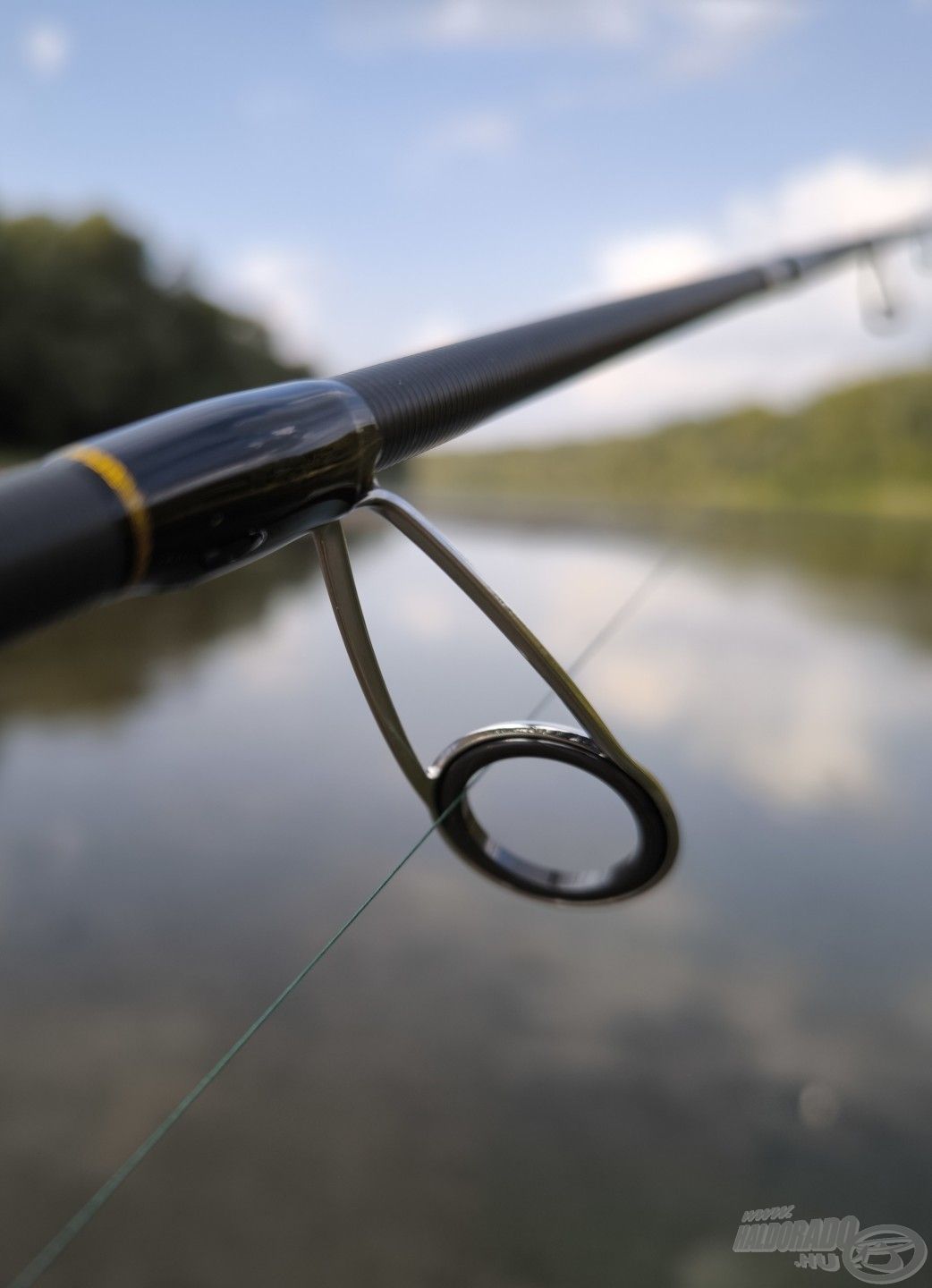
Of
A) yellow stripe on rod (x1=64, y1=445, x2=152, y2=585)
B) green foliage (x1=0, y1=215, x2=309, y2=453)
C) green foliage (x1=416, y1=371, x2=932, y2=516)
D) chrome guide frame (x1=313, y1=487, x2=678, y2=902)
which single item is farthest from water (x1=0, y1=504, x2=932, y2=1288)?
green foliage (x1=416, y1=371, x2=932, y2=516)

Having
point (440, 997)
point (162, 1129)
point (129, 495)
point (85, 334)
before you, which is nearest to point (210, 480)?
point (129, 495)

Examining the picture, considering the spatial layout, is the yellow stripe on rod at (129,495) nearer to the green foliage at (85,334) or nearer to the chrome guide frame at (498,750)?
the chrome guide frame at (498,750)

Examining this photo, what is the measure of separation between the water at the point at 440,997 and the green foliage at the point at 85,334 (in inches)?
467

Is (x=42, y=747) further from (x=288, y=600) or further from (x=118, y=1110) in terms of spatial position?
(x=288, y=600)

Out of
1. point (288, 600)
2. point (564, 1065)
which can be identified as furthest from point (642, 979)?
point (288, 600)

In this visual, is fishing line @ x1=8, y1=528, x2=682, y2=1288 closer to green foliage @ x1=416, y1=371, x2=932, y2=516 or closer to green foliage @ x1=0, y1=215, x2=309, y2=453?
green foliage @ x1=0, y1=215, x2=309, y2=453

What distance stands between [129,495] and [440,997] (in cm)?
214

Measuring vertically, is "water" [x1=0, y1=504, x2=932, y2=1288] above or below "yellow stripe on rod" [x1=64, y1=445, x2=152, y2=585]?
below

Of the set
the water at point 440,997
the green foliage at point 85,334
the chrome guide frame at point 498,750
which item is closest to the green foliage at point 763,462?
the green foliage at point 85,334

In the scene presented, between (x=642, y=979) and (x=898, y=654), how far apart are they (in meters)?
4.09

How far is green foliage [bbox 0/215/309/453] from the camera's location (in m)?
13.9

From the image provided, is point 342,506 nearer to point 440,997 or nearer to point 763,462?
point 440,997

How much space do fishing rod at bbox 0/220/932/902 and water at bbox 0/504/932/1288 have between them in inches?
4.1

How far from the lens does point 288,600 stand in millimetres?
6660
